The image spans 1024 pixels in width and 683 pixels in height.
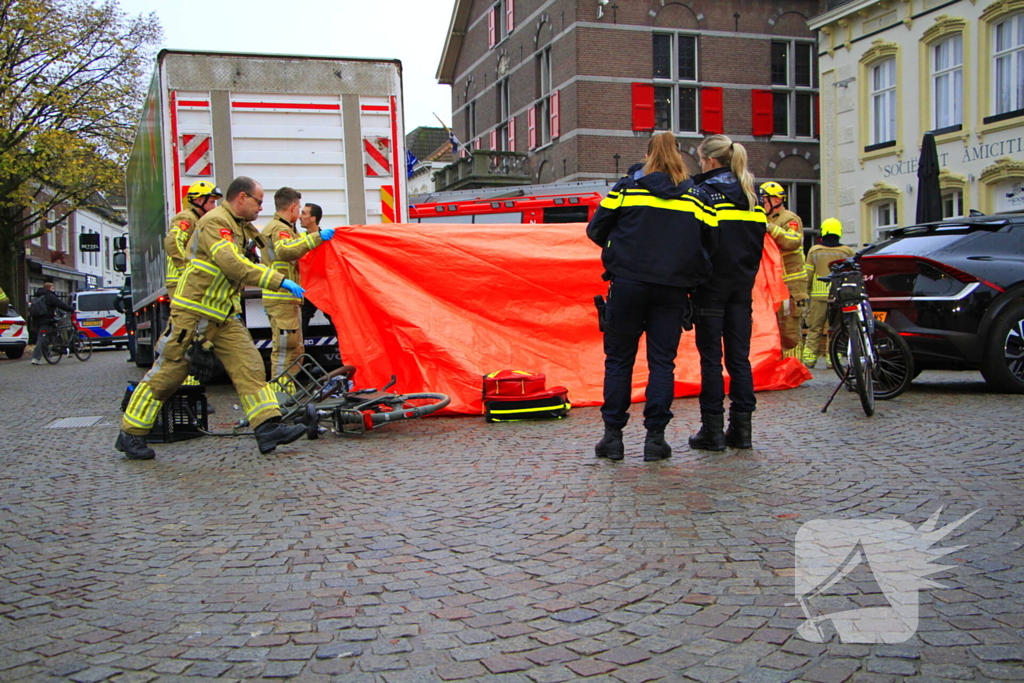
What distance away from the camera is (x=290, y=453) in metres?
6.50

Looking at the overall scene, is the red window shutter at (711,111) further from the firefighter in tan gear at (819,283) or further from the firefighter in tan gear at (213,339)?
the firefighter in tan gear at (213,339)

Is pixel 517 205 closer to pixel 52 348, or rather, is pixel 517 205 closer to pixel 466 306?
pixel 466 306

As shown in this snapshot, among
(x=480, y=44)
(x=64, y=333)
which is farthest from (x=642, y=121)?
(x=64, y=333)

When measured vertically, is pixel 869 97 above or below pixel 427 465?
above

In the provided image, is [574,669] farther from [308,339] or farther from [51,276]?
[51,276]

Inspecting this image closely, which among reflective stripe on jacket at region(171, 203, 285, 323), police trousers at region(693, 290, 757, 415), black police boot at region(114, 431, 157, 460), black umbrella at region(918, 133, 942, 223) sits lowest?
black police boot at region(114, 431, 157, 460)

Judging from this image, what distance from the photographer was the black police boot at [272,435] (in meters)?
6.37

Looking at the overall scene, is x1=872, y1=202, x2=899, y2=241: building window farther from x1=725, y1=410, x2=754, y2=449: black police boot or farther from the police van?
the police van

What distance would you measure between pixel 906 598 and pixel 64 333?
22.0 meters

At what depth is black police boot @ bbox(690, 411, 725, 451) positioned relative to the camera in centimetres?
589

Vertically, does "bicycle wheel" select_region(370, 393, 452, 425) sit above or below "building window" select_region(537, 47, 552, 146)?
below

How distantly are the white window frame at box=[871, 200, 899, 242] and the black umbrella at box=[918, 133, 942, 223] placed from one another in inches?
355

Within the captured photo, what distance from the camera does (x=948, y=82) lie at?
21.8m

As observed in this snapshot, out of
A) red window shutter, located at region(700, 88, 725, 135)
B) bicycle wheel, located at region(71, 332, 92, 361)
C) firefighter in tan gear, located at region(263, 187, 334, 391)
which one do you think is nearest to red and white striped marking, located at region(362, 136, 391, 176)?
firefighter in tan gear, located at region(263, 187, 334, 391)
